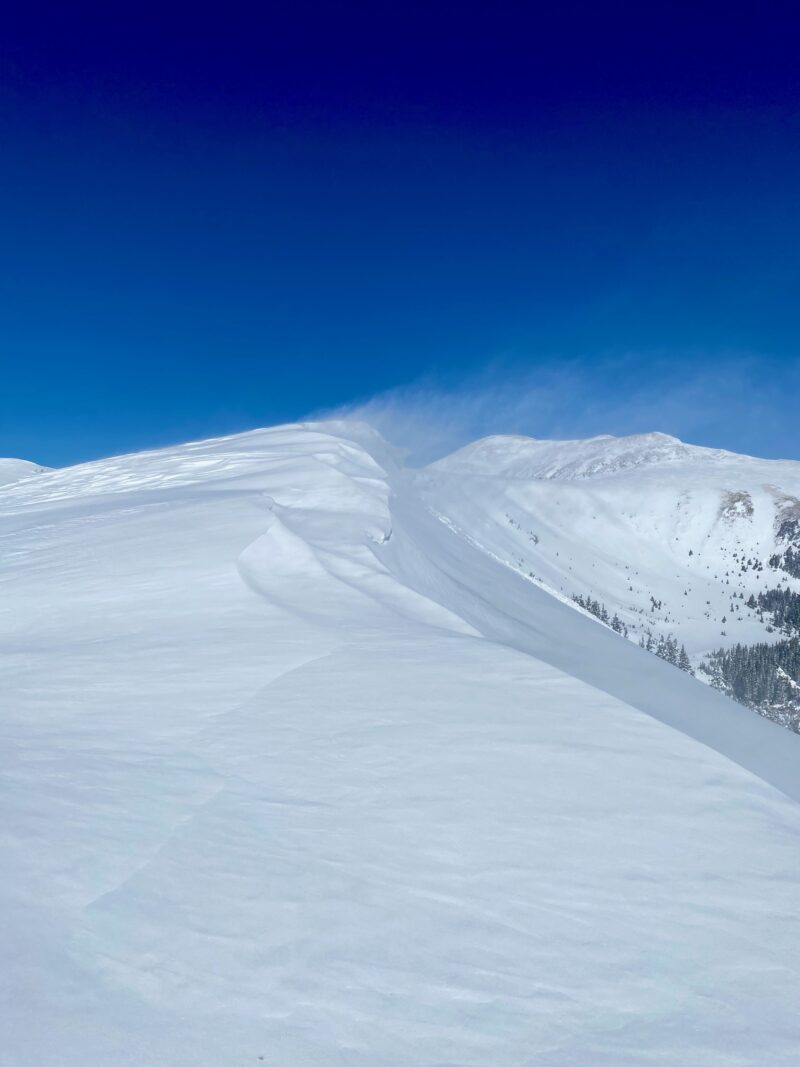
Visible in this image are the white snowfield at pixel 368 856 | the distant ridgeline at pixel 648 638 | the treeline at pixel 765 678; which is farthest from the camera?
the distant ridgeline at pixel 648 638

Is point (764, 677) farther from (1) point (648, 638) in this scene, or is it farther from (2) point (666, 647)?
(1) point (648, 638)

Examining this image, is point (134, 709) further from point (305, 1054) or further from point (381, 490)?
point (381, 490)

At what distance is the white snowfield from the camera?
3377 millimetres

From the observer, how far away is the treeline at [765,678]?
106 meters

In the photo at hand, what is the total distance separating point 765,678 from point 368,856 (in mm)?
127471

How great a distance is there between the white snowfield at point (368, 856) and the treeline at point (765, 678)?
10606 cm

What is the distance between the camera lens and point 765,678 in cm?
11544

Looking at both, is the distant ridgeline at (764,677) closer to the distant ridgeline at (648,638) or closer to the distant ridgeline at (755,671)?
the distant ridgeline at (755,671)

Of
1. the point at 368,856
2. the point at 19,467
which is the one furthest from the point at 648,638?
the point at 368,856

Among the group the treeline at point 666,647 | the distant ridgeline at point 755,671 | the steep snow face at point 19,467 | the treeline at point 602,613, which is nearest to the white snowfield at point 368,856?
the distant ridgeline at point 755,671

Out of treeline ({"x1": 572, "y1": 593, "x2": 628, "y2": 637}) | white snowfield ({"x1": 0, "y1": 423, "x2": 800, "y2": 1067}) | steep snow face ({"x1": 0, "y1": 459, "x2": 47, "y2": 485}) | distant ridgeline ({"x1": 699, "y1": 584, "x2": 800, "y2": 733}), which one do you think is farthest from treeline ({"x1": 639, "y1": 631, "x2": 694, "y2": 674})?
white snowfield ({"x1": 0, "y1": 423, "x2": 800, "y2": 1067})

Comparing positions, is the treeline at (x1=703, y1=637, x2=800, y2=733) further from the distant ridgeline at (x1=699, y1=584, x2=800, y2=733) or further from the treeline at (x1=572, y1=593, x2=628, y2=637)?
the treeline at (x1=572, y1=593, x2=628, y2=637)

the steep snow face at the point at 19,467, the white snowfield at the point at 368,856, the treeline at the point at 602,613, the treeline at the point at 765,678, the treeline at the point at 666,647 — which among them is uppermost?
the steep snow face at the point at 19,467

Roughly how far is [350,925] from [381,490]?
2129 centimetres
